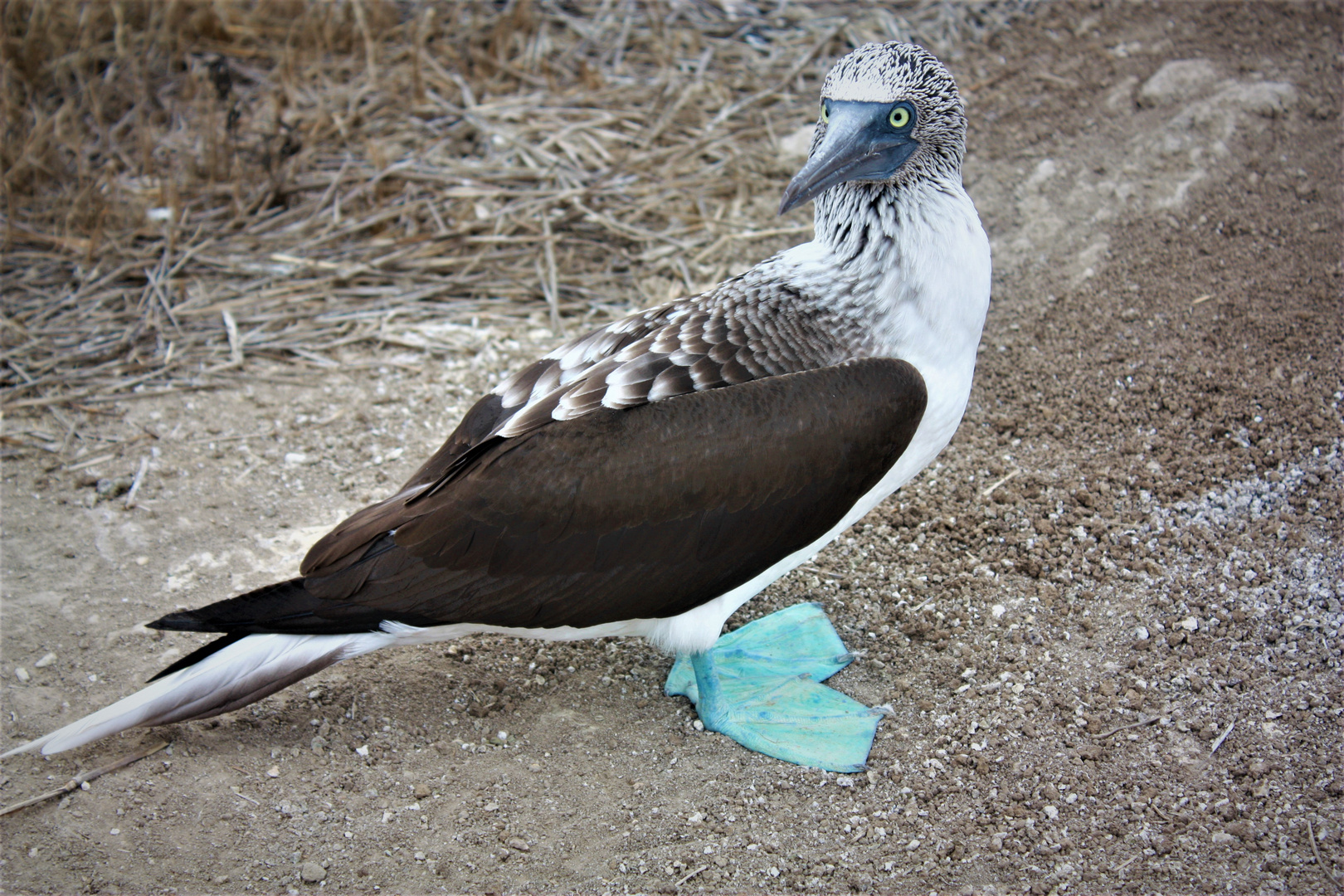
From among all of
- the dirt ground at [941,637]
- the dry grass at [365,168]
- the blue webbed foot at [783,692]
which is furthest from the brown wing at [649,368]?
the dry grass at [365,168]

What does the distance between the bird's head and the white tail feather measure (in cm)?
182

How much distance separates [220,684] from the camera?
2865mm

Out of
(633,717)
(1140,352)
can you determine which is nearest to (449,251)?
(633,717)

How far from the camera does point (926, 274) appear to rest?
114 inches

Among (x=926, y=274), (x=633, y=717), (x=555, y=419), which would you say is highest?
(x=926, y=274)

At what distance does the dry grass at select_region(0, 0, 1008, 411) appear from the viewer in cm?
491

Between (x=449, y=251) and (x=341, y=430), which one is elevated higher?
(x=449, y=251)

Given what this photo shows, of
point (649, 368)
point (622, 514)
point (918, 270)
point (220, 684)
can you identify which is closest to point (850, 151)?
point (918, 270)

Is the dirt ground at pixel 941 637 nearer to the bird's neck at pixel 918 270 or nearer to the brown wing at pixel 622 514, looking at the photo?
the brown wing at pixel 622 514

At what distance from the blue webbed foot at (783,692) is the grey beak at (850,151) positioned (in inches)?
56.9

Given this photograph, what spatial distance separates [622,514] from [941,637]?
4.10 feet

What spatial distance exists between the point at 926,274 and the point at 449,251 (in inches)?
122

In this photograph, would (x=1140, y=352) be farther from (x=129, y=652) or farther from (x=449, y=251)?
(x=129, y=652)

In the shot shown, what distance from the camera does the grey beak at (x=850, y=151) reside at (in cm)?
281
